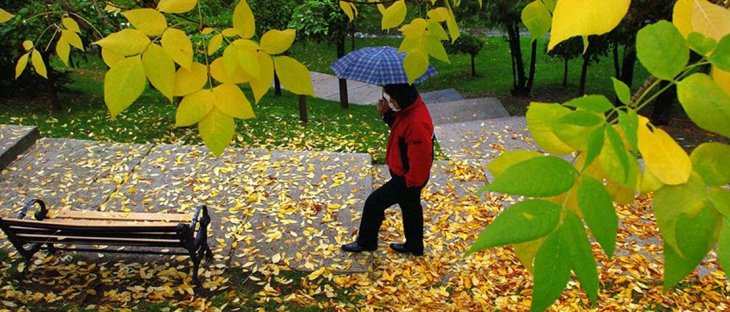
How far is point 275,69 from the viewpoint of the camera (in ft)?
3.00

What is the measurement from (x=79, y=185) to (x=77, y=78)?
863 cm

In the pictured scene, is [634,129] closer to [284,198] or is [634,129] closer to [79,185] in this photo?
[284,198]

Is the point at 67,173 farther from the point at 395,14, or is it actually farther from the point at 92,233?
the point at 395,14

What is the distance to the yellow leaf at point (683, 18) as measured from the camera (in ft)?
1.97

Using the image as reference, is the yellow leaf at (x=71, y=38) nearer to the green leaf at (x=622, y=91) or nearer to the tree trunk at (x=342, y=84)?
the green leaf at (x=622, y=91)

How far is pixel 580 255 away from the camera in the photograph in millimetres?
516

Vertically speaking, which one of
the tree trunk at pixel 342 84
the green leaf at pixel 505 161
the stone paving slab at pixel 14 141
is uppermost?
the green leaf at pixel 505 161

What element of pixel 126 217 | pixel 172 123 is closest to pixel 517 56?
pixel 172 123

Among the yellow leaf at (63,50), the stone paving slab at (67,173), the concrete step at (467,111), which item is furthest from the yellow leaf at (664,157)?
the concrete step at (467,111)

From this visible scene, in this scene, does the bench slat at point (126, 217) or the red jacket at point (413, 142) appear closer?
the red jacket at point (413, 142)

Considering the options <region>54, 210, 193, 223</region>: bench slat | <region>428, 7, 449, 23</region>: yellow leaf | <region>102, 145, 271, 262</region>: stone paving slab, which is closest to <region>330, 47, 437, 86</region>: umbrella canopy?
<region>102, 145, 271, 262</region>: stone paving slab

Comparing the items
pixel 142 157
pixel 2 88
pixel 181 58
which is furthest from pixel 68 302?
pixel 2 88

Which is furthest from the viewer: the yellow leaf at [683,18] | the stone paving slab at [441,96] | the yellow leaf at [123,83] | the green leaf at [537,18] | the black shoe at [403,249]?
the stone paving slab at [441,96]

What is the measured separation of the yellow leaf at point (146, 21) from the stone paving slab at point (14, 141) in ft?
22.7
